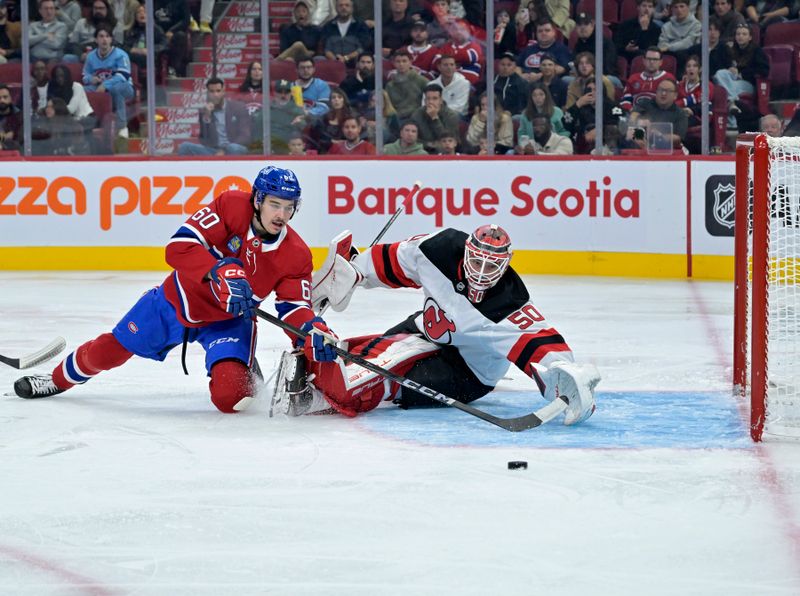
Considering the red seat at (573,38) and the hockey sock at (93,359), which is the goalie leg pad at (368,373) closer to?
the hockey sock at (93,359)

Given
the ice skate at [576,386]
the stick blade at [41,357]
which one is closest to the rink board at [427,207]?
the stick blade at [41,357]

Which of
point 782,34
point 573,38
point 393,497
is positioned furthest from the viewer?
point 573,38

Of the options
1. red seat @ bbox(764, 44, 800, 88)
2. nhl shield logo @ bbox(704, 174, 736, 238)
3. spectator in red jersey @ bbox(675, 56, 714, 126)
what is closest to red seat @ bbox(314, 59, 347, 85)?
spectator in red jersey @ bbox(675, 56, 714, 126)

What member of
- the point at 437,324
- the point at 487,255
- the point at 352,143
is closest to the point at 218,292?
the point at 437,324

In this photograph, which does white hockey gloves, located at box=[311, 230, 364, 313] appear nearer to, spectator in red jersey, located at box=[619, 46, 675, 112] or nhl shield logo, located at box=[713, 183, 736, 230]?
nhl shield logo, located at box=[713, 183, 736, 230]

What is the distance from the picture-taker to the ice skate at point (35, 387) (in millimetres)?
4672

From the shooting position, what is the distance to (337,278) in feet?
15.4

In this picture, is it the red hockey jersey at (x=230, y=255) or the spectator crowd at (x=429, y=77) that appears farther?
the spectator crowd at (x=429, y=77)

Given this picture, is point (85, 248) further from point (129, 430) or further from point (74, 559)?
point (74, 559)

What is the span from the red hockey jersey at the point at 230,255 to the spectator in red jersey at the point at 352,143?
4.42m

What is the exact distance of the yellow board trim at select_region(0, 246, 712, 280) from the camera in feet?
27.7

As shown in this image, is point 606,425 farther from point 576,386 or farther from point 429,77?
point 429,77

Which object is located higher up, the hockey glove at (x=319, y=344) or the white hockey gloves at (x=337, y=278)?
the white hockey gloves at (x=337, y=278)

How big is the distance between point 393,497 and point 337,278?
1415mm
